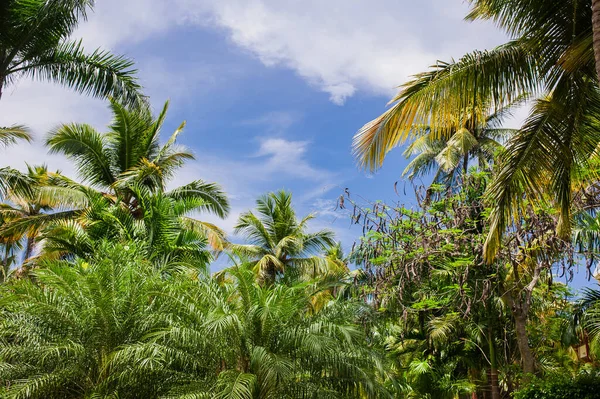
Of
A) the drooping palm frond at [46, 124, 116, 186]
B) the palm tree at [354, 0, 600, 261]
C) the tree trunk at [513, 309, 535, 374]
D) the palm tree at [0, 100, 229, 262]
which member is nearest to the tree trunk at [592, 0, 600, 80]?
the palm tree at [354, 0, 600, 261]

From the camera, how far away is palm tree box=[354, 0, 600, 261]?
792cm

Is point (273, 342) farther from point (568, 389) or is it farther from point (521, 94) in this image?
point (521, 94)

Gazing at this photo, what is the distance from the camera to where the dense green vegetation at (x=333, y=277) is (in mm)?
8297

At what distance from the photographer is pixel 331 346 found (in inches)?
459

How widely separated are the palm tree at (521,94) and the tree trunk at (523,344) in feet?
19.3

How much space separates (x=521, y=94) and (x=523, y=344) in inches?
286

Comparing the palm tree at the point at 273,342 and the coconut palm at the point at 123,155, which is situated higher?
the coconut palm at the point at 123,155

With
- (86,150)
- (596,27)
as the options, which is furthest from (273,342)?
(86,150)

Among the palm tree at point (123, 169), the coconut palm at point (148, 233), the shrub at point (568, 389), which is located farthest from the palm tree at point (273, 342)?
the palm tree at point (123, 169)

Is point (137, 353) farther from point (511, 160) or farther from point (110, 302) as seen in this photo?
point (511, 160)

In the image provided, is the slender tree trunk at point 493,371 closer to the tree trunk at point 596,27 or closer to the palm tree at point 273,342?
the palm tree at point 273,342

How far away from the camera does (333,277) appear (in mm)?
14258

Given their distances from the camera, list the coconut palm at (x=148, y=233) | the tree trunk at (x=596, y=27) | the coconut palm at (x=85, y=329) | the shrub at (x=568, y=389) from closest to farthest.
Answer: the tree trunk at (x=596, y=27) < the shrub at (x=568, y=389) < the coconut palm at (x=85, y=329) < the coconut palm at (x=148, y=233)

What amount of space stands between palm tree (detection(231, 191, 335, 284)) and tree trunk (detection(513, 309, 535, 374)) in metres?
12.1
